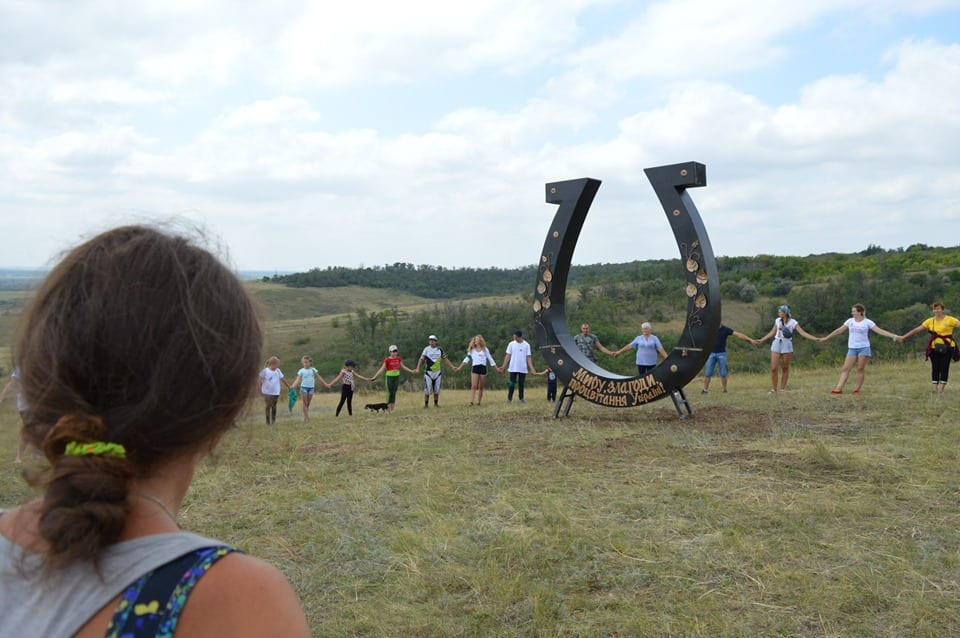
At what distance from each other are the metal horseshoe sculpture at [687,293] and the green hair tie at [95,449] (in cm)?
954

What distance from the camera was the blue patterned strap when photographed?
1.03 metres

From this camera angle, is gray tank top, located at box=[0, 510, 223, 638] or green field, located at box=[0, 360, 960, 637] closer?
gray tank top, located at box=[0, 510, 223, 638]

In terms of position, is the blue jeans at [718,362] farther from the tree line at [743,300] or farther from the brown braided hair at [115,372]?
the brown braided hair at [115,372]

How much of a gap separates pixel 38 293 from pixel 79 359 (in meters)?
0.14

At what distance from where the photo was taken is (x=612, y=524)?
5.92 m

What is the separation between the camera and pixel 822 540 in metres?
5.39

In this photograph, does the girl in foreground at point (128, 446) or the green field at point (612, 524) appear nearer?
the girl in foreground at point (128, 446)

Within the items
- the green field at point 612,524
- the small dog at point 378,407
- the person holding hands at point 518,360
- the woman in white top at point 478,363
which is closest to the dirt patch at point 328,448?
the green field at point 612,524

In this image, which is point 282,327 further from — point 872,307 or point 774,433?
point 774,433

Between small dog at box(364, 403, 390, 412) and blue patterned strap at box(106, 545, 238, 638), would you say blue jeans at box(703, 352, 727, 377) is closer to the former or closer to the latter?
small dog at box(364, 403, 390, 412)

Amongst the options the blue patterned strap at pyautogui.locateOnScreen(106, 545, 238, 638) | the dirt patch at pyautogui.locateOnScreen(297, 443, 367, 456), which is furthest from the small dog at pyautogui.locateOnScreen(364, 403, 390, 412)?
the blue patterned strap at pyautogui.locateOnScreen(106, 545, 238, 638)

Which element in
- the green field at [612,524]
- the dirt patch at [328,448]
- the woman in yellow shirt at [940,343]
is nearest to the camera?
the green field at [612,524]

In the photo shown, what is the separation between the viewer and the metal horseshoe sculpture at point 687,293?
10453 millimetres

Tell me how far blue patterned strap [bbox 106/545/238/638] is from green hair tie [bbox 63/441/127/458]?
164 mm
